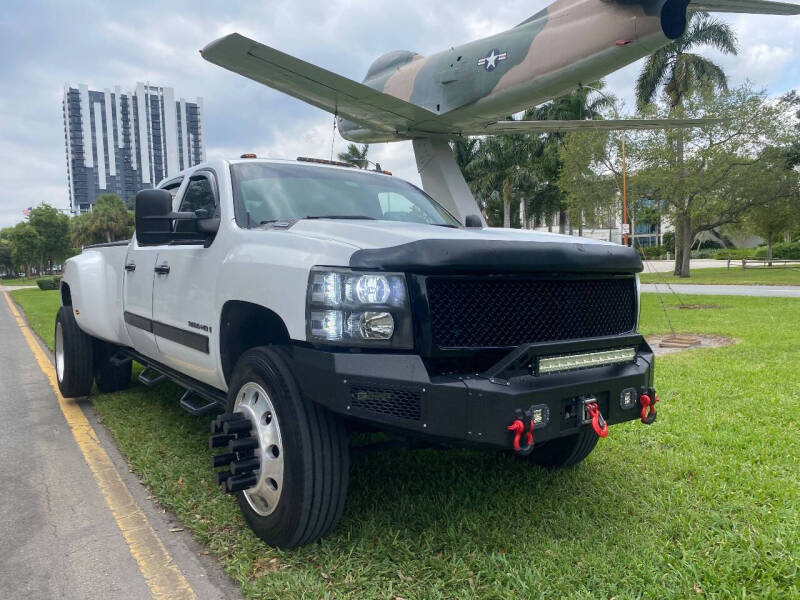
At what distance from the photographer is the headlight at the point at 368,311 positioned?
2.48 metres

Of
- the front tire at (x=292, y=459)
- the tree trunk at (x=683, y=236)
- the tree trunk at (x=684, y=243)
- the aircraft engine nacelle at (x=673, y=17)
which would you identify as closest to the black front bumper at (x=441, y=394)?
the front tire at (x=292, y=459)

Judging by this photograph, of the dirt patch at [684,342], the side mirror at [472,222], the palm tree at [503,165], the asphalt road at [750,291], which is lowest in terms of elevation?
the dirt patch at [684,342]

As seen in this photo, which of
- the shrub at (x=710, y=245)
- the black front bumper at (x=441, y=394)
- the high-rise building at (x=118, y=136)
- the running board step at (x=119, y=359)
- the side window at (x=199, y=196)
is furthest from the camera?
the high-rise building at (x=118, y=136)

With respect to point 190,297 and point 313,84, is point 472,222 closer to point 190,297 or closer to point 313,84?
point 190,297

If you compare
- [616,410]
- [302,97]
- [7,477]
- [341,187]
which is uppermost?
[302,97]

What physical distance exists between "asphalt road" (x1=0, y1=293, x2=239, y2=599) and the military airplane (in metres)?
6.72

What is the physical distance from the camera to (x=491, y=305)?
2650 millimetres

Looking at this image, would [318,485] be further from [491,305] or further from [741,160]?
[741,160]

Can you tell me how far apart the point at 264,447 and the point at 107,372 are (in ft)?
13.3

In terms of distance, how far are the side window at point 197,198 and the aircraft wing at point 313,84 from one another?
562 centimetres

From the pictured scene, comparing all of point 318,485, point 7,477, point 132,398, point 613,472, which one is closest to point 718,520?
point 613,472

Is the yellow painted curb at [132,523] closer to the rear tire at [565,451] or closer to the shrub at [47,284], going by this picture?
the rear tire at [565,451]

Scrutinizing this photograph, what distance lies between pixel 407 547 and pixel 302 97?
34.2ft

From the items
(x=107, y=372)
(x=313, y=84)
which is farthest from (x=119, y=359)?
(x=313, y=84)
